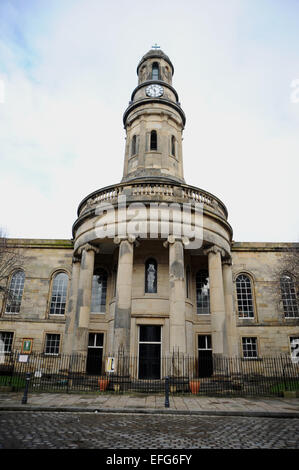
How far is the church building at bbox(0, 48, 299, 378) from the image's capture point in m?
17.2

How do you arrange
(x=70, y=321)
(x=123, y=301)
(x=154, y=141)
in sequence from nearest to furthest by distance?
(x=123, y=301), (x=70, y=321), (x=154, y=141)

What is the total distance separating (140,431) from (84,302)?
10.7 meters

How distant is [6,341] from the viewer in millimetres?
23578

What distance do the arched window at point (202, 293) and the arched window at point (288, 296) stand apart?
20.4 ft

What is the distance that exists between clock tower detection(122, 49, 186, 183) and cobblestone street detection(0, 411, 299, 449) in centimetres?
1630

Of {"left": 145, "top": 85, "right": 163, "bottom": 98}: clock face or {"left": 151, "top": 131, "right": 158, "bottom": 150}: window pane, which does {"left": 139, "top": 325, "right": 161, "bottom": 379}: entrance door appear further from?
{"left": 145, "top": 85, "right": 163, "bottom": 98}: clock face

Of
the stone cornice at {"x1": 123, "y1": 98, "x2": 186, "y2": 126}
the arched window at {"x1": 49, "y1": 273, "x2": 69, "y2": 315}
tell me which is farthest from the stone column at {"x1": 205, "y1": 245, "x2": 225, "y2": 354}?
the stone cornice at {"x1": 123, "y1": 98, "x2": 186, "y2": 126}

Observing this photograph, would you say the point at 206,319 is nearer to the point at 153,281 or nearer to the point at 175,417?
the point at 153,281

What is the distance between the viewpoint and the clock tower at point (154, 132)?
23.8 m

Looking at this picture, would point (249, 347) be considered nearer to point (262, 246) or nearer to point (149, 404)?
point (262, 246)

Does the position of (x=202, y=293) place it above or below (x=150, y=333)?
above

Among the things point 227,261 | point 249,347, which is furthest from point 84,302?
point 249,347

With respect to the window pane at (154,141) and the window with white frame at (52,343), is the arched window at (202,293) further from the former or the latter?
the window with white frame at (52,343)
